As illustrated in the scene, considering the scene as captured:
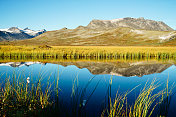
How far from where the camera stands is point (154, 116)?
195 inches

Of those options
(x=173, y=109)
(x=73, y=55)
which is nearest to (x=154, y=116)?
(x=173, y=109)

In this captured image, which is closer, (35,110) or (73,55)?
(35,110)

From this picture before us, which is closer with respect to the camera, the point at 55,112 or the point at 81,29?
the point at 55,112

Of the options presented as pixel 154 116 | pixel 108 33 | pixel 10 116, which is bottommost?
pixel 154 116

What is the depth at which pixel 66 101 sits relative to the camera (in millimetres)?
6035

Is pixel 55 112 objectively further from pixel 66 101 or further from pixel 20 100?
pixel 66 101

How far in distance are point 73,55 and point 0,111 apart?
72.1ft

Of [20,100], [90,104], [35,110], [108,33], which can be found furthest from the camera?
[108,33]

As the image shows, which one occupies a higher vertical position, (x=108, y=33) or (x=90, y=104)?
(x=108, y=33)

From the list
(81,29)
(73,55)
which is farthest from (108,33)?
(73,55)

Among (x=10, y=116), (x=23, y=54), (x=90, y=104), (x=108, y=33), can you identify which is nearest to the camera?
(x=10, y=116)

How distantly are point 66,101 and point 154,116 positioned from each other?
10.2 feet

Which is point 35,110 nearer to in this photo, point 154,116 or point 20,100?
point 20,100

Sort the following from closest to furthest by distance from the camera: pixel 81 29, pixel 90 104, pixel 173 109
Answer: pixel 173 109 < pixel 90 104 < pixel 81 29
